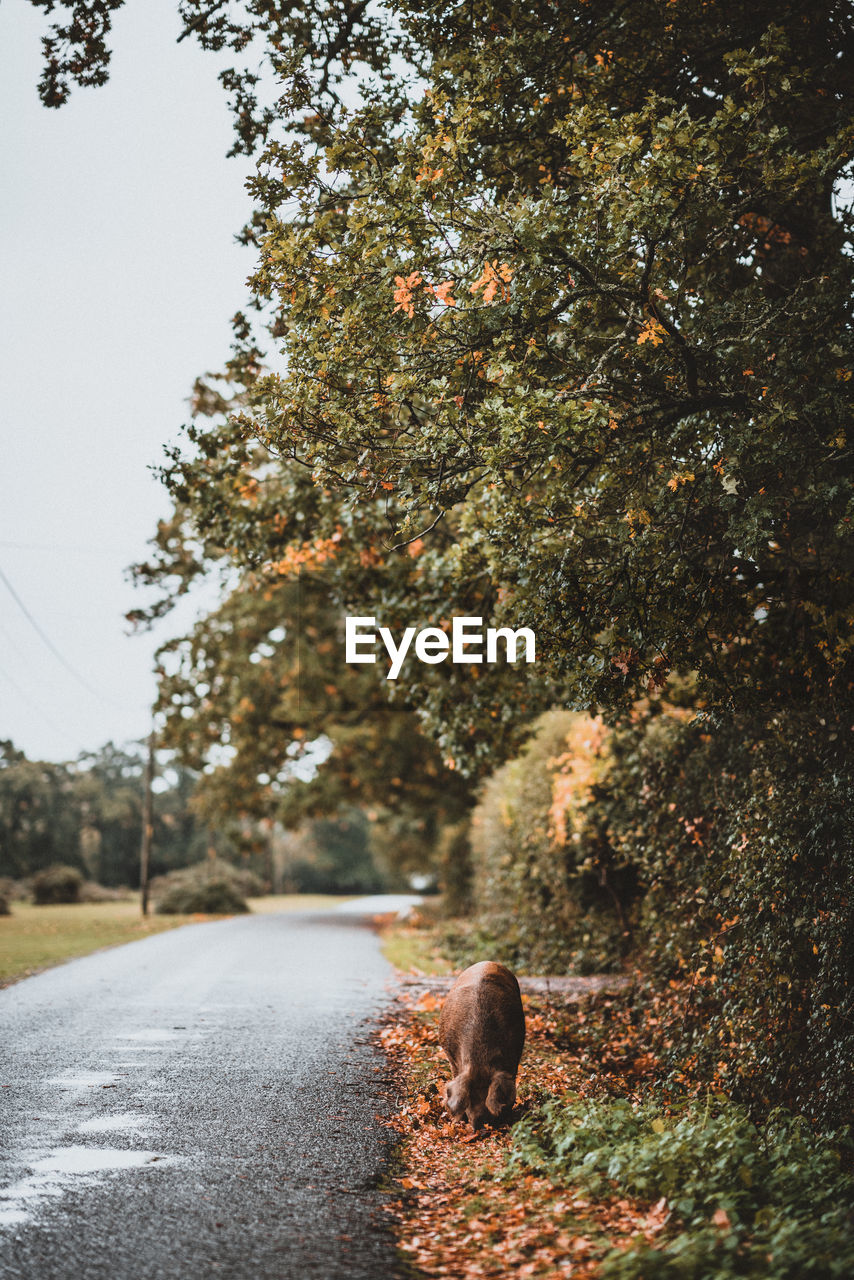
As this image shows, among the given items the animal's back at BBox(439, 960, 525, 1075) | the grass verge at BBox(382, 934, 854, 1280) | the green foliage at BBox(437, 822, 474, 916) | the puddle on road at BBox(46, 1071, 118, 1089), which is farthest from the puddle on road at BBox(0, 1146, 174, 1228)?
the green foliage at BBox(437, 822, 474, 916)

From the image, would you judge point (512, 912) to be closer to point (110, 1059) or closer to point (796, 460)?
point (110, 1059)

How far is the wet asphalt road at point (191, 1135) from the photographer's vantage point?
4.48 m

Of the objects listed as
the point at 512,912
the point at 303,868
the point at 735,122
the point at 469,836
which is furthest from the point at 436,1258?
the point at 303,868

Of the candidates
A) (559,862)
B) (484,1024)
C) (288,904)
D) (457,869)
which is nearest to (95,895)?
(288,904)

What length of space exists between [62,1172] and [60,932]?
1992cm

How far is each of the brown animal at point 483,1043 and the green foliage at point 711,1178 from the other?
30 centimetres

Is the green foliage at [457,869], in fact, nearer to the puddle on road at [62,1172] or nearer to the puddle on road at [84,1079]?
the puddle on road at [84,1079]

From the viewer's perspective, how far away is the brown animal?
21.5ft

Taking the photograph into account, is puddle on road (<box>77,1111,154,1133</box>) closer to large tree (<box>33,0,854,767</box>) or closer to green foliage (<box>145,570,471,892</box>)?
large tree (<box>33,0,854,767</box>)

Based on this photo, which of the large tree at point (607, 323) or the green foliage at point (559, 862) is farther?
the green foliage at point (559, 862)

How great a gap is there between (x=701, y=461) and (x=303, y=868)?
7290 centimetres

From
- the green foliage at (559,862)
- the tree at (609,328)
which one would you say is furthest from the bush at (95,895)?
the tree at (609,328)

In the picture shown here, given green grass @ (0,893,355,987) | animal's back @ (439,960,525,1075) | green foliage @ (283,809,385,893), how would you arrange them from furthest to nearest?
green foliage @ (283,809,385,893) → green grass @ (0,893,355,987) → animal's back @ (439,960,525,1075)

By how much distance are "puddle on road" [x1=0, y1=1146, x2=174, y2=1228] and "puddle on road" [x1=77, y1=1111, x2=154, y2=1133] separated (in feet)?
1.31
